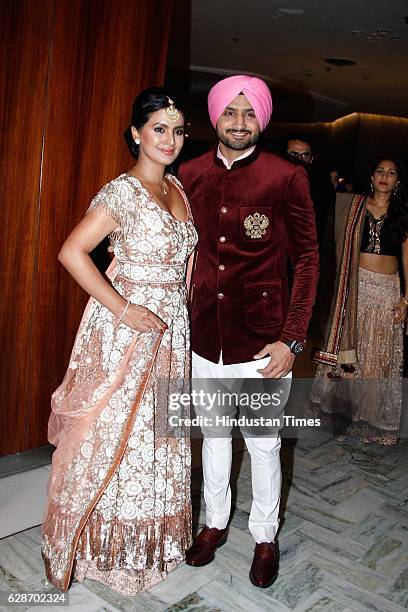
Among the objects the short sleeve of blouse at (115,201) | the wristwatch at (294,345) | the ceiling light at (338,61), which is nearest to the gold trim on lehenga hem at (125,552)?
the wristwatch at (294,345)

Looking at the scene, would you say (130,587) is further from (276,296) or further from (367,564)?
(276,296)

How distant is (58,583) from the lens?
1942 millimetres

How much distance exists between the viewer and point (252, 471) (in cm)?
214

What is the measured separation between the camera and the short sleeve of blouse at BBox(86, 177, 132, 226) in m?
1.85

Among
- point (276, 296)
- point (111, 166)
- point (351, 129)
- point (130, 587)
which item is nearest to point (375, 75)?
point (351, 129)

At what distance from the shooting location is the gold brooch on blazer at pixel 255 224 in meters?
1.99

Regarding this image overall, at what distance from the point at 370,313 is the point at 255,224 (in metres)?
1.78

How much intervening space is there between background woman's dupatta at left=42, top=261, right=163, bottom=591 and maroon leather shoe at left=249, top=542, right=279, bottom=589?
630 mm

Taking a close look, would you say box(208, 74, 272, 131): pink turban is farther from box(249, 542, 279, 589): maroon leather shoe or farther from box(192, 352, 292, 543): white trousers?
box(249, 542, 279, 589): maroon leather shoe

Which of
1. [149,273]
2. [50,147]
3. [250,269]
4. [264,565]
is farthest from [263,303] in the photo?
[50,147]

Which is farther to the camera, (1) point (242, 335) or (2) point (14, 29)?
(2) point (14, 29)

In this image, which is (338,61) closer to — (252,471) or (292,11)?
(292,11)

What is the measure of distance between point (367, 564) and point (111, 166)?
208cm

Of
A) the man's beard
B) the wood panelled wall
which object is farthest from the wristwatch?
the wood panelled wall
